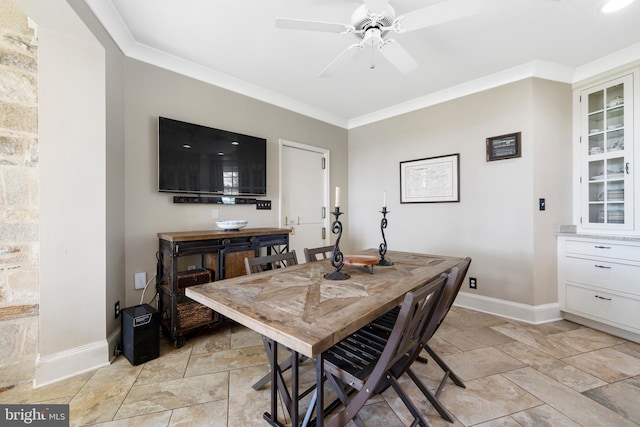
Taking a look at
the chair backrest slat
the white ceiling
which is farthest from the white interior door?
the chair backrest slat

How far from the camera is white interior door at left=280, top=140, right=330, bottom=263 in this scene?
3498mm

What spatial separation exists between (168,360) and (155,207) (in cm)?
131

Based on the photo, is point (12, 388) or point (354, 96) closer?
point (12, 388)

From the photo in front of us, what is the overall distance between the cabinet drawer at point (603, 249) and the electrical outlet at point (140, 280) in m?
4.14

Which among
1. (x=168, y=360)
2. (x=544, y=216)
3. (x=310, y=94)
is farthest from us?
(x=310, y=94)

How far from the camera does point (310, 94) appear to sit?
3.30 meters

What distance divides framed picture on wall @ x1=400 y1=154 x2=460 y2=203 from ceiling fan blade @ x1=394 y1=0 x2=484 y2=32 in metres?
1.93

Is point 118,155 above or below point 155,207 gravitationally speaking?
above

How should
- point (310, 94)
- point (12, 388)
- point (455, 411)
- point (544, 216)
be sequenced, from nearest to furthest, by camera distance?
point (455, 411)
point (12, 388)
point (544, 216)
point (310, 94)

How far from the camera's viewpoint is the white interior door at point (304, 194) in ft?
11.5

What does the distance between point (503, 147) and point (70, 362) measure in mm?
4193

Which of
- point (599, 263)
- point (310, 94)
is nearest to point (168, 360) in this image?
point (310, 94)

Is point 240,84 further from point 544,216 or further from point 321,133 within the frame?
point 544,216
